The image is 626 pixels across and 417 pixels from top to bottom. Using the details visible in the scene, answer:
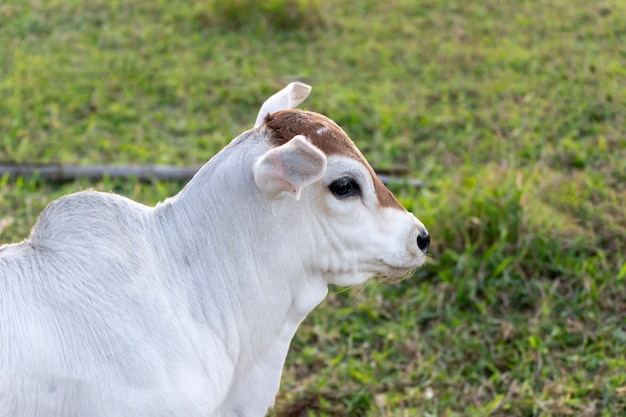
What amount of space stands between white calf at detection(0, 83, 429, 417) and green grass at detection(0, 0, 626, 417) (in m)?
0.50

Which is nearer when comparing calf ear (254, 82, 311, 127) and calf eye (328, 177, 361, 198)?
calf eye (328, 177, 361, 198)

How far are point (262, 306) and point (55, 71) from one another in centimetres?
441

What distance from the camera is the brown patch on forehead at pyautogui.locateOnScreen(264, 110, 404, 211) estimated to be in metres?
2.47

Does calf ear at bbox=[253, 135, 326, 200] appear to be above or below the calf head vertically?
above

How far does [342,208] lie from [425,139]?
3.27 metres

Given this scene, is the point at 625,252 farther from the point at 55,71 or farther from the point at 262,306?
the point at 55,71

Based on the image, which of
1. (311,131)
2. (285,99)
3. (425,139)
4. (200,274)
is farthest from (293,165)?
(425,139)

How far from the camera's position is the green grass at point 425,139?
3.85 metres

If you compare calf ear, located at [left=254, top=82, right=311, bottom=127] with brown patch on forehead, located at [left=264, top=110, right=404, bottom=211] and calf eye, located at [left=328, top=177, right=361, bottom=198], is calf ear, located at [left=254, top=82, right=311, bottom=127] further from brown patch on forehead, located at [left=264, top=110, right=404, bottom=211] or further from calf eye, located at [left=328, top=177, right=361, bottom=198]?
calf eye, located at [left=328, top=177, right=361, bottom=198]

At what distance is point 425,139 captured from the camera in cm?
570

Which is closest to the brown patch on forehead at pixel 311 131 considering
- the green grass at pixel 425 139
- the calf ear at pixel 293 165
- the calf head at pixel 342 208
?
the calf head at pixel 342 208

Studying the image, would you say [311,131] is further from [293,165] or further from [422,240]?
[422,240]

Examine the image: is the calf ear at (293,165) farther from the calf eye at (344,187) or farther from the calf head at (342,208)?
the calf eye at (344,187)

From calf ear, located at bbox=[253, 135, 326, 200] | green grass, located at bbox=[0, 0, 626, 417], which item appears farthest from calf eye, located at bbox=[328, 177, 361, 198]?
green grass, located at bbox=[0, 0, 626, 417]
